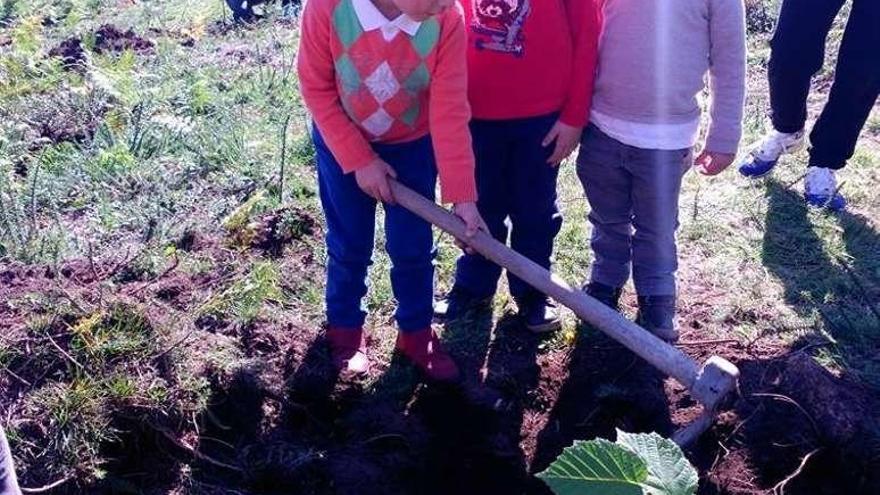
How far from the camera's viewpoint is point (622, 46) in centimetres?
270

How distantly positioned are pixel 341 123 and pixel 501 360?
1048 mm

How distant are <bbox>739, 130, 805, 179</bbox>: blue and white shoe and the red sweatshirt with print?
5.45ft

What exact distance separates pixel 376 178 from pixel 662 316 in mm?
1145

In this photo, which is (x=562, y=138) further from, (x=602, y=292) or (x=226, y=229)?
(x=226, y=229)

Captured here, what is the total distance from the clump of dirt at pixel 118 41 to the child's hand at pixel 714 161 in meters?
4.28

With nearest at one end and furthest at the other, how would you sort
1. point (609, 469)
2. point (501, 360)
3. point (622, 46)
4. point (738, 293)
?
point (609, 469) → point (622, 46) → point (501, 360) → point (738, 293)

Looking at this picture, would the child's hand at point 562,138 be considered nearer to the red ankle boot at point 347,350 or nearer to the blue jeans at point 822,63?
the red ankle boot at point 347,350

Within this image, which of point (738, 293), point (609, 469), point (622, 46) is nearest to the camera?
point (609, 469)

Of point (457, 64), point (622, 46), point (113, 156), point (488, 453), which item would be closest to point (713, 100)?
point (622, 46)

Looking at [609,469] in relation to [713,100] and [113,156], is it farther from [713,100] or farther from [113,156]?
[113,156]

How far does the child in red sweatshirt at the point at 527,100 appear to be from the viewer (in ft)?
8.73

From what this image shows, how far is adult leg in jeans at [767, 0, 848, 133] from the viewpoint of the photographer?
362cm

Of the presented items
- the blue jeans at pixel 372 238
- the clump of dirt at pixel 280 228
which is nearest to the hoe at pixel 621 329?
the blue jeans at pixel 372 238

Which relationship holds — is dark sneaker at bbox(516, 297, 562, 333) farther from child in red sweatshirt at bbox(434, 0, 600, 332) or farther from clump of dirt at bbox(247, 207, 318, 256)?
clump of dirt at bbox(247, 207, 318, 256)
